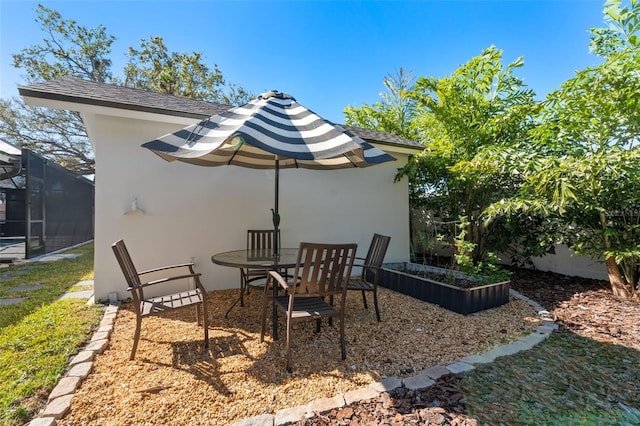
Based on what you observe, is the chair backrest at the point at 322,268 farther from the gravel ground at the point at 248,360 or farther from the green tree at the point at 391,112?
the green tree at the point at 391,112

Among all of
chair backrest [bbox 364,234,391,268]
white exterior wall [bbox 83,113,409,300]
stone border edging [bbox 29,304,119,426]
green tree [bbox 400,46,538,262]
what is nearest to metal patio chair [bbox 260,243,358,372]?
chair backrest [bbox 364,234,391,268]

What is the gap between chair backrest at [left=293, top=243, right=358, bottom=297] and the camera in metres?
2.50

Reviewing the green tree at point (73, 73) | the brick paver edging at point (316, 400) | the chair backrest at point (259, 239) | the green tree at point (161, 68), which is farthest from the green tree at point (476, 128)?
the green tree at point (161, 68)

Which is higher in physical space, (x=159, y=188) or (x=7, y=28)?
(x=7, y=28)

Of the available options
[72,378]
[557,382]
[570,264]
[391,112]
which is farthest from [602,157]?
[391,112]

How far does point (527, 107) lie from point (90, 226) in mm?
16911

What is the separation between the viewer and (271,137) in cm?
244

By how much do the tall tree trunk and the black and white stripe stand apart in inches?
176

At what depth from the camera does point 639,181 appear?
373cm

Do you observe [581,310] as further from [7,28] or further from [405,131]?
[7,28]

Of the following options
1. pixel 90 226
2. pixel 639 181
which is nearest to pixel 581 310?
pixel 639 181

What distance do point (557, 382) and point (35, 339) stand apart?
5.01 m

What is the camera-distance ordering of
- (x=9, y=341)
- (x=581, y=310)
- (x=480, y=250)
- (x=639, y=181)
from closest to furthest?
(x=9, y=341), (x=639, y=181), (x=581, y=310), (x=480, y=250)

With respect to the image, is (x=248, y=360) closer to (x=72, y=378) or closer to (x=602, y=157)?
(x=72, y=378)
